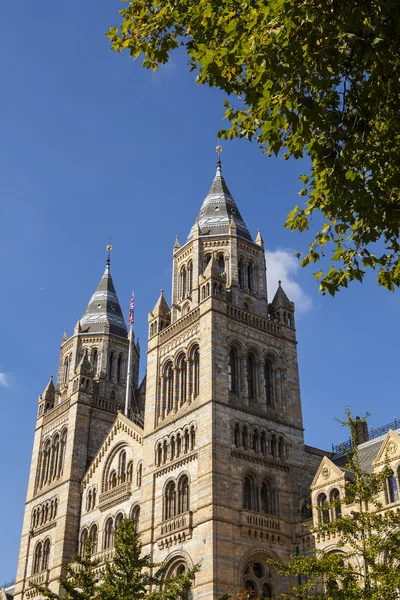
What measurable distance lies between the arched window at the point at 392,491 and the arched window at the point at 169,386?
1448 cm

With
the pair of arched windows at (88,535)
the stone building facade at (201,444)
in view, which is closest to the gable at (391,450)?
the stone building facade at (201,444)

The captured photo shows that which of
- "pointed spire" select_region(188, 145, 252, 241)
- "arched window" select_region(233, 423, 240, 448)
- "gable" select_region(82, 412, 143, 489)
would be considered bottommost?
"arched window" select_region(233, 423, 240, 448)

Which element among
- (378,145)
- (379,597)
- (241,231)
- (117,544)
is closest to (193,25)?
(378,145)

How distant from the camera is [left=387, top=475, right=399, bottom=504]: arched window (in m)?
36.5

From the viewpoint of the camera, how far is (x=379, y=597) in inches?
884

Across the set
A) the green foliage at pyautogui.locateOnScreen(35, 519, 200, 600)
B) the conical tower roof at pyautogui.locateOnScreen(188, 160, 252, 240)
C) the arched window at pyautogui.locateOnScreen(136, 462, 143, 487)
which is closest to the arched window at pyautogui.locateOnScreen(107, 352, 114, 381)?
the arched window at pyautogui.locateOnScreen(136, 462, 143, 487)

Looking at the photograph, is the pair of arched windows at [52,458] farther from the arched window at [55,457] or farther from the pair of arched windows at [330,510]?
the pair of arched windows at [330,510]

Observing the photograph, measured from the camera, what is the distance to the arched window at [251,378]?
147ft

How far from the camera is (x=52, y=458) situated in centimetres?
5850

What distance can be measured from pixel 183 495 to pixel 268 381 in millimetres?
9198

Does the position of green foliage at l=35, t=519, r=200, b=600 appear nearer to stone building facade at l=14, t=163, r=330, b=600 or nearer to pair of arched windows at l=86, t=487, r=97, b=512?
stone building facade at l=14, t=163, r=330, b=600

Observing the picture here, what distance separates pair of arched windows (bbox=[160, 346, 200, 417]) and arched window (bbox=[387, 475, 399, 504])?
12327 millimetres

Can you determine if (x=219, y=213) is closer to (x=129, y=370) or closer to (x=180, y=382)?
(x=180, y=382)

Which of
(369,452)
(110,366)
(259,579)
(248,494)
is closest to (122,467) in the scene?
(248,494)
